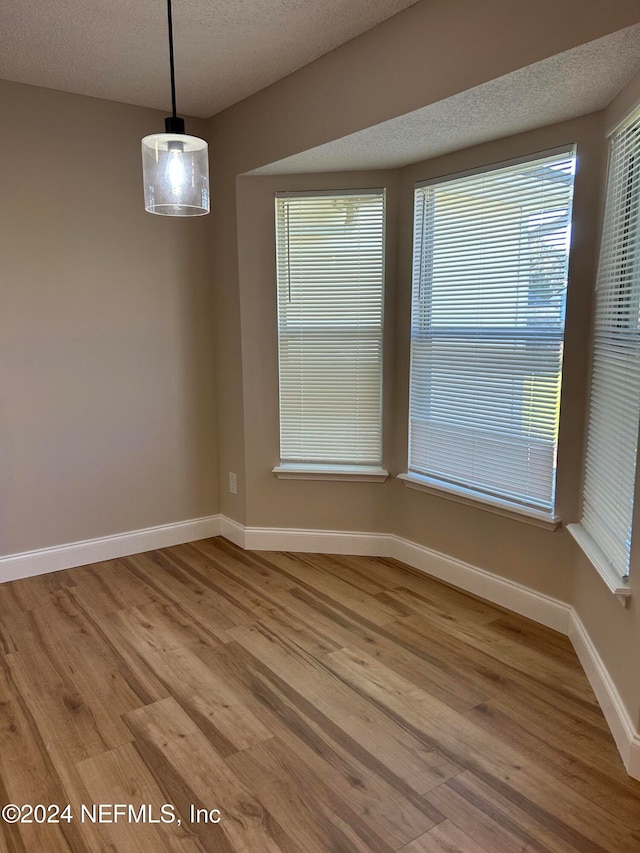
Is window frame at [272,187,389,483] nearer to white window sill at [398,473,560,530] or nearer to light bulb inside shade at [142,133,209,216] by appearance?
white window sill at [398,473,560,530]

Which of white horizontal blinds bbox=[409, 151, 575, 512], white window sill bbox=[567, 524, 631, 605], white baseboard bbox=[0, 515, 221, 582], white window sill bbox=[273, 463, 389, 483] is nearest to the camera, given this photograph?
white window sill bbox=[567, 524, 631, 605]

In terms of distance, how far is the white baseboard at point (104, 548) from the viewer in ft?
11.0

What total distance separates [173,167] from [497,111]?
1404mm

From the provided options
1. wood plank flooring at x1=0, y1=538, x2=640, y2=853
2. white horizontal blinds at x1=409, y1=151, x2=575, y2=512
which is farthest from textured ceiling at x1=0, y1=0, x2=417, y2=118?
wood plank flooring at x1=0, y1=538, x2=640, y2=853

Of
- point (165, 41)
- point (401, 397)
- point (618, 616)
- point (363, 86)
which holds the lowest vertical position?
point (618, 616)

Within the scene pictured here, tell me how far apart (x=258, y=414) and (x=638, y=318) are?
218 centimetres

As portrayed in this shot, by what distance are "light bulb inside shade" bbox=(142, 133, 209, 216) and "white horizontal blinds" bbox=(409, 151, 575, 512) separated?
1589 millimetres

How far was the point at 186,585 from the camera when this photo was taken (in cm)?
328

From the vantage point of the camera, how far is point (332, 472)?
3.59 metres

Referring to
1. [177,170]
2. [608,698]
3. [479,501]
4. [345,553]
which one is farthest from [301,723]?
[177,170]

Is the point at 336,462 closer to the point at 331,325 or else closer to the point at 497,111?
the point at 331,325

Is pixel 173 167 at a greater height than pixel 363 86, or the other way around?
pixel 363 86

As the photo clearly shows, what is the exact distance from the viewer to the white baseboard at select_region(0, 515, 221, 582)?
11.0 ft

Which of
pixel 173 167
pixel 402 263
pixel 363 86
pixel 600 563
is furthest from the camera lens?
pixel 402 263
